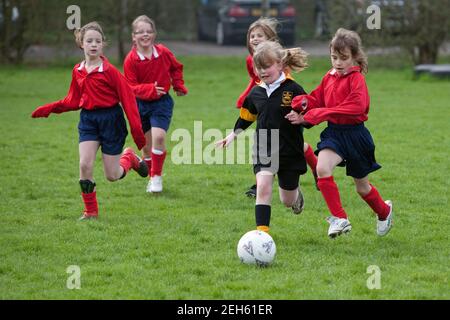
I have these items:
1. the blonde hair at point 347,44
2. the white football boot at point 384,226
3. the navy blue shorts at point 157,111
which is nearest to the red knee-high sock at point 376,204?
the white football boot at point 384,226

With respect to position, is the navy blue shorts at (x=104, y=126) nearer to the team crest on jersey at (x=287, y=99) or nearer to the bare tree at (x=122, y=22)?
the team crest on jersey at (x=287, y=99)

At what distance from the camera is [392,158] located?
1079cm

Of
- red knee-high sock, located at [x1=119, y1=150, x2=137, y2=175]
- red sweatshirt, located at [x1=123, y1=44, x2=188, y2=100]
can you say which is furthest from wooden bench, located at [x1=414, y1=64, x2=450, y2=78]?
red knee-high sock, located at [x1=119, y1=150, x2=137, y2=175]

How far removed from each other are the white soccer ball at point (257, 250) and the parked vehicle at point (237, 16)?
1748 centimetres

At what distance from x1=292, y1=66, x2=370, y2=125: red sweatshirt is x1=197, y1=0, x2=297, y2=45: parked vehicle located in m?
16.5

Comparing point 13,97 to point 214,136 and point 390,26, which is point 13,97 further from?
point 390,26

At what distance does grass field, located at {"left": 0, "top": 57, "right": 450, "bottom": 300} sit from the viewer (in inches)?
224

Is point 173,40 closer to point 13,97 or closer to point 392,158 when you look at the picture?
point 13,97

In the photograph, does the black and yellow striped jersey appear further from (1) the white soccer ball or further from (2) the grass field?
(1) the white soccer ball

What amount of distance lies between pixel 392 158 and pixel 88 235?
4.76 meters

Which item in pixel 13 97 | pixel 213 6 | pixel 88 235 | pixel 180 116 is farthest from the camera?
pixel 213 6
